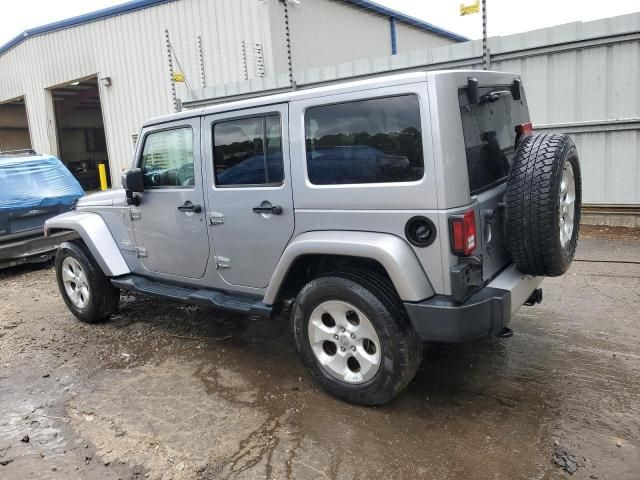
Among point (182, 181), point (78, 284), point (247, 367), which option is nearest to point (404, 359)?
point (247, 367)

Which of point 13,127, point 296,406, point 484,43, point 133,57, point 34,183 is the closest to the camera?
point 296,406

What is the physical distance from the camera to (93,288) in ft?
16.0

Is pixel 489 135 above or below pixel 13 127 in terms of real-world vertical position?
below

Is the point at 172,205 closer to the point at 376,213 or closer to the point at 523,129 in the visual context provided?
the point at 376,213

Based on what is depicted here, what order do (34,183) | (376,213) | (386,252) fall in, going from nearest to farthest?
(386,252), (376,213), (34,183)

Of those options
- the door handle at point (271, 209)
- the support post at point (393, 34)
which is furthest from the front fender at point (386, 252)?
the support post at point (393, 34)

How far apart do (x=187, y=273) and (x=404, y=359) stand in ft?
6.81

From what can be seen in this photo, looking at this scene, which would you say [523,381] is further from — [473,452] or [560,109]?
[560,109]

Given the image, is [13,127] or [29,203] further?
[13,127]

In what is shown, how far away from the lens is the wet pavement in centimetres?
274

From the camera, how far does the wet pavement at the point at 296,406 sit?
2.74 meters

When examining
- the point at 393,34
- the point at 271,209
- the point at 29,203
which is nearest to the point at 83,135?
the point at 393,34

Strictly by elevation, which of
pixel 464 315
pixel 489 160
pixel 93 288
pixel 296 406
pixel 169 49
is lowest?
pixel 296 406

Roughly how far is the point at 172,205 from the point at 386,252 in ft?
6.78
